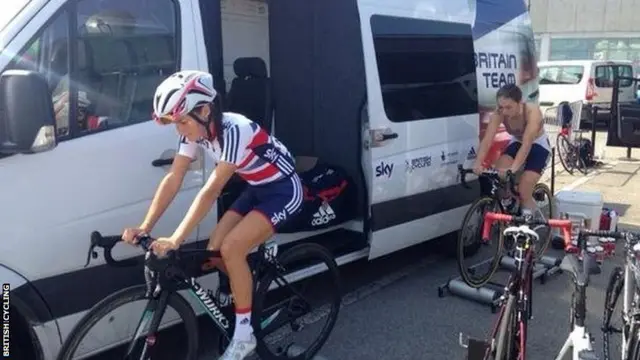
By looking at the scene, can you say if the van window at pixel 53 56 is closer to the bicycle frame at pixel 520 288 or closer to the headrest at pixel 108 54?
the headrest at pixel 108 54

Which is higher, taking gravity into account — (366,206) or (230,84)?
(230,84)

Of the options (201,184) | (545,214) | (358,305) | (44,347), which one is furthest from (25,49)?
(545,214)

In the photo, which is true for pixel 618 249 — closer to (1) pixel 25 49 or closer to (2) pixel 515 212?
(2) pixel 515 212

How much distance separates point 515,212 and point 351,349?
7.01 feet

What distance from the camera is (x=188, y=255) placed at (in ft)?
10.4

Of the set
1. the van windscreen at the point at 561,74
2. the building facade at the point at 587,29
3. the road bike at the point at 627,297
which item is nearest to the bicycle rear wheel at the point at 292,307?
the road bike at the point at 627,297

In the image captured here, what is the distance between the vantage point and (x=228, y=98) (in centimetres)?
498

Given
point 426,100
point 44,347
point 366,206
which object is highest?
point 426,100

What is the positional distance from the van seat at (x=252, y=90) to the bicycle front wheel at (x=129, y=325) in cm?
205

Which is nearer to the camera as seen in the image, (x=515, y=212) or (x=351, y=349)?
(x=351, y=349)

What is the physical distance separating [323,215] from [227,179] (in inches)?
61.5

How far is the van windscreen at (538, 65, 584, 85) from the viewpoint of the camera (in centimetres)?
1772

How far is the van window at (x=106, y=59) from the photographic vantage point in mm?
2996

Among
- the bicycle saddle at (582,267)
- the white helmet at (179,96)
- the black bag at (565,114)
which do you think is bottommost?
the bicycle saddle at (582,267)
